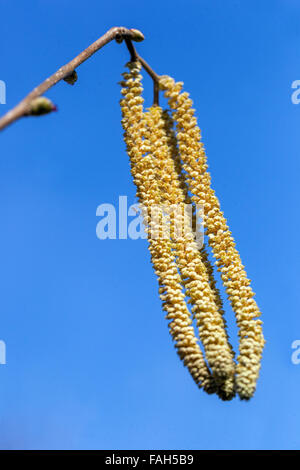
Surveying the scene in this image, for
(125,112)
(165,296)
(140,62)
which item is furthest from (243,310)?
(140,62)

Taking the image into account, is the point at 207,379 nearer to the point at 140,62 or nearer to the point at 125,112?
the point at 125,112

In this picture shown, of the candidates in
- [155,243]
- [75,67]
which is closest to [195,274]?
[155,243]

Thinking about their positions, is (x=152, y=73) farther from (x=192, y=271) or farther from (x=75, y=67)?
(x=192, y=271)

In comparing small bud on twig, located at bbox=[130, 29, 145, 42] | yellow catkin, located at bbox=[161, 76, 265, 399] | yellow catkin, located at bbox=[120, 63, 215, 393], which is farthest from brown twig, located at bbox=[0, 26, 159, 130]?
yellow catkin, located at bbox=[161, 76, 265, 399]

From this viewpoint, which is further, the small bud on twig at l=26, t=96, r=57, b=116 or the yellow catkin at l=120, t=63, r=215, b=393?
the yellow catkin at l=120, t=63, r=215, b=393

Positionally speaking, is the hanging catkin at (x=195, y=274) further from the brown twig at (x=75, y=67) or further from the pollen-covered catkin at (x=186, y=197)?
the brown twig at (x=75, y=67)

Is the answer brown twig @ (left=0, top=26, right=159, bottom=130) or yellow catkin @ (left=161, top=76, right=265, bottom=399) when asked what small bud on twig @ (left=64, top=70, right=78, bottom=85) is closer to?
brown twig @ (left=0, top=26, right=159, bottom=130)

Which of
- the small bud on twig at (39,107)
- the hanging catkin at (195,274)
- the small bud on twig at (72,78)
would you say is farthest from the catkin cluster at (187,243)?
the small bud on twig at (39,107)

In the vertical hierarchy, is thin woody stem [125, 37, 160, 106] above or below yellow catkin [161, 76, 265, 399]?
above

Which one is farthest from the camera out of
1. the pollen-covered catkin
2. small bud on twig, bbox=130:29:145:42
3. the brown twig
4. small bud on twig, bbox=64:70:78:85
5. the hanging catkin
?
small bud on twig, bbox=64:70:78:85
